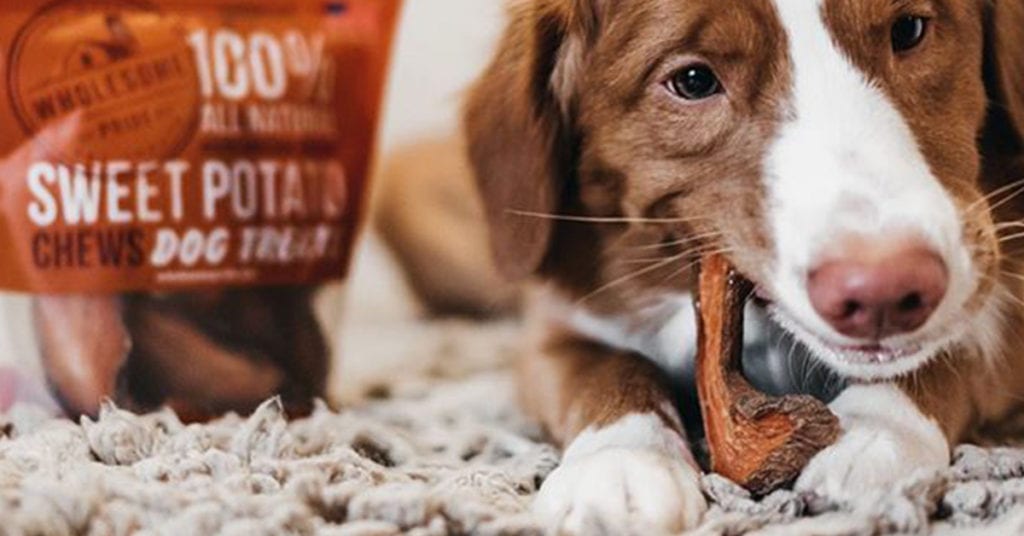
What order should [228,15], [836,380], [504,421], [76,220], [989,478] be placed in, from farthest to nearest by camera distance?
[504,421], [228,15], [76,220], [836,380], [989,478]

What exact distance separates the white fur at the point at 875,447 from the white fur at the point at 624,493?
0.12 metres

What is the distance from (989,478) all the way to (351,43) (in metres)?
1.00

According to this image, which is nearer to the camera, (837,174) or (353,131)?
(837,174)

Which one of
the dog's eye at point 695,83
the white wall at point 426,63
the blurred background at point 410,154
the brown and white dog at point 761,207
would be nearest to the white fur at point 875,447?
the brown and white dog at point 761,207

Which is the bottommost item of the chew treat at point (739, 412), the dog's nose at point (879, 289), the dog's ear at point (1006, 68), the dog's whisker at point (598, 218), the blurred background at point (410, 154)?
the blurred background at point (410, 154)

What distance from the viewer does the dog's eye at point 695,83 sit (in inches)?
60.9

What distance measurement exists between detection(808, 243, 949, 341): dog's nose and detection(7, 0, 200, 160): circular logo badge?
2.82 feet

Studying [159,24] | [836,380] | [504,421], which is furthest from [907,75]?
[159,24]

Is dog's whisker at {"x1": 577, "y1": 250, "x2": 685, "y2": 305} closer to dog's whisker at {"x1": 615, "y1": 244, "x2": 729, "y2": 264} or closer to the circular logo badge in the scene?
dog's whisker at {"x1": 615, "y1": 244, "x2": 729, "y2": 264}

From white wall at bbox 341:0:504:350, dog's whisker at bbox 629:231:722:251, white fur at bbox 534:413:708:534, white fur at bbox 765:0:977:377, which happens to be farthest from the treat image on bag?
white wall at bbox 341:0:504:350

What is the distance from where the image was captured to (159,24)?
5.81ft

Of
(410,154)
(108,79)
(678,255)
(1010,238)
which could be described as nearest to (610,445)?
(678,255)

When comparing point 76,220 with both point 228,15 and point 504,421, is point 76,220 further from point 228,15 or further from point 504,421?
point 504,421

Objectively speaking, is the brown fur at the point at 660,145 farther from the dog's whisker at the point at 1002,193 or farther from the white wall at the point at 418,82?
the white wall at the point at 418,82
